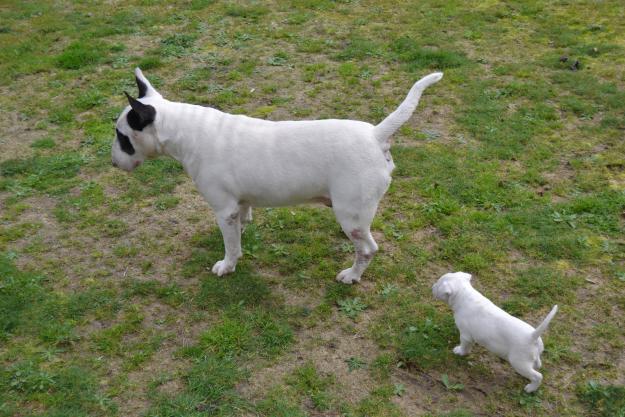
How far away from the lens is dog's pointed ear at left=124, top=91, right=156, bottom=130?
15.1 ft

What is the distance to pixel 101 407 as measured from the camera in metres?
3.98

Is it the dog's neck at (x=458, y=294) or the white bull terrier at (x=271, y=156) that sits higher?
the white bull terrier at (x=271, y=156)

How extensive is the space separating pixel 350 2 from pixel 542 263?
24.4 feet

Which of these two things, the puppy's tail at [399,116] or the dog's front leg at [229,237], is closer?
the puppy's tail at [399,116]

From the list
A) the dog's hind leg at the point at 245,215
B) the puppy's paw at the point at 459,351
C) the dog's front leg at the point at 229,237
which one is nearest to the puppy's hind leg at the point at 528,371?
the puppy's paw at the point at 459,351

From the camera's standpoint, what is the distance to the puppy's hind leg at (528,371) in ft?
12.7

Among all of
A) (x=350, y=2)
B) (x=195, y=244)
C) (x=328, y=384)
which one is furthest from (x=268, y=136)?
(x=350, y=2)

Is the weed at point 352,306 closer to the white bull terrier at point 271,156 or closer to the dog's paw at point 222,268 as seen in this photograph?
the white bull terrier at point 271,156

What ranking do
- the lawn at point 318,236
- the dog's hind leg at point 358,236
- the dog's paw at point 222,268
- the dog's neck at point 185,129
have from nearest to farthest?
the lawn at point 318,236 → the dog's hind leg at point 358,236 → the dog's neck at point 185,129 → the dog's paw at point 222,268

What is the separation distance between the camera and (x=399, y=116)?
439 centimetres

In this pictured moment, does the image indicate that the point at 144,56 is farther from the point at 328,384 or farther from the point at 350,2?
the point at 328,384

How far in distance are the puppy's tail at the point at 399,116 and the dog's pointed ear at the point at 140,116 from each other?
1855mm

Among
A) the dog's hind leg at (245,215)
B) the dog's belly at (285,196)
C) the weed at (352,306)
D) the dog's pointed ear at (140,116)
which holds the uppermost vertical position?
the dog's pointed ear at (140,116)

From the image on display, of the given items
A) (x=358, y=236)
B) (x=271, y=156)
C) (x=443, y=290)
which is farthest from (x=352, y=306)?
(x=271, y=156)
